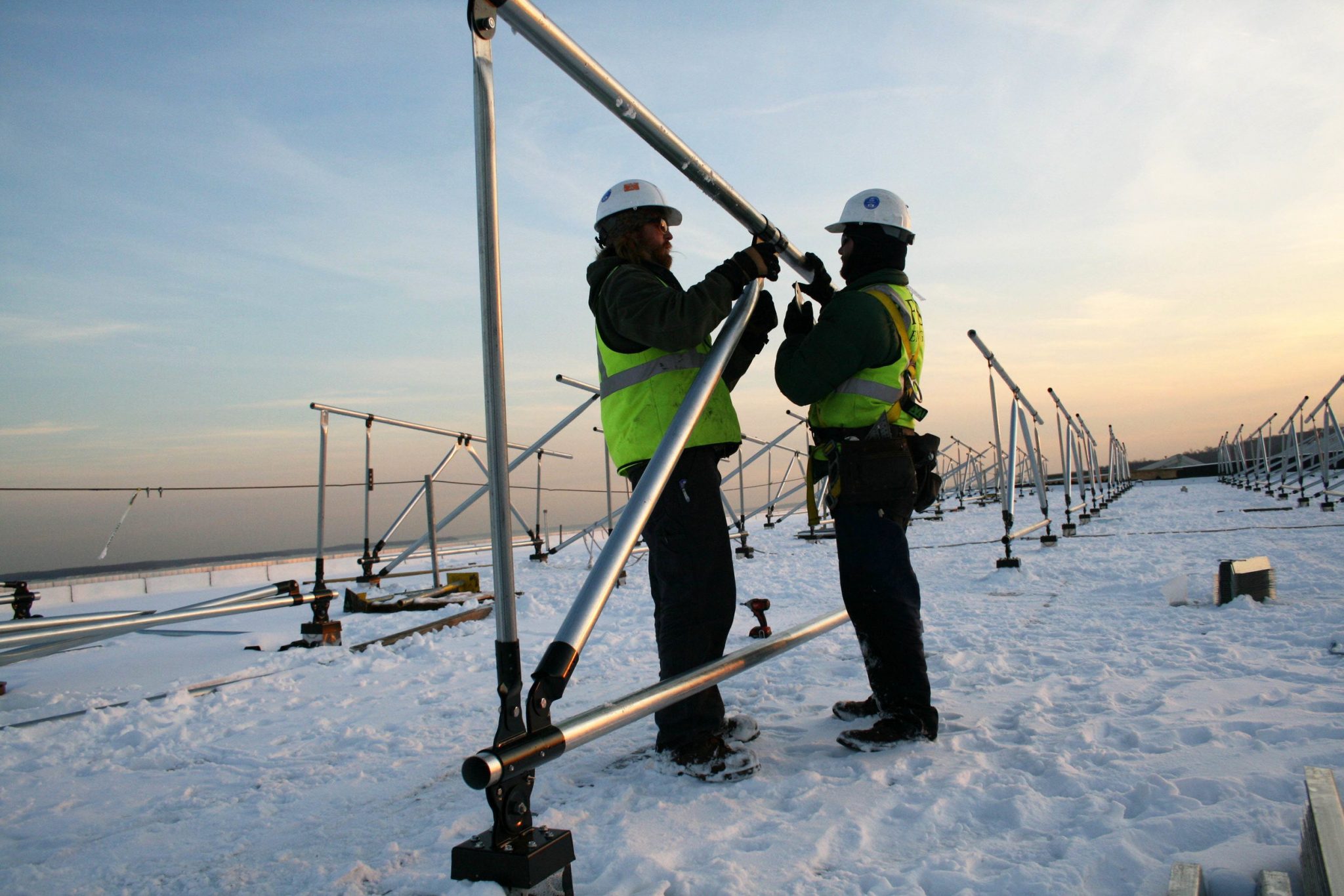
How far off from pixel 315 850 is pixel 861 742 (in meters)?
1.42

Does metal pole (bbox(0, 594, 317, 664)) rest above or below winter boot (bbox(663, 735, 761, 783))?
above

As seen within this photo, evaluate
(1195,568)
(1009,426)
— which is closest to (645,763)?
(1195,568)

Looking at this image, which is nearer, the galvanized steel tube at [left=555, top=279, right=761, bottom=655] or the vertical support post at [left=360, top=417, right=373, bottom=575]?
the galvanized steel tube at [left=555, top=279, right=761, bottom=655]

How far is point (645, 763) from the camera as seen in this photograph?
7.09ft

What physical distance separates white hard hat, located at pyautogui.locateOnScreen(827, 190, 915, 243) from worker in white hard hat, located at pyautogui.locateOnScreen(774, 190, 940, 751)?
2cm

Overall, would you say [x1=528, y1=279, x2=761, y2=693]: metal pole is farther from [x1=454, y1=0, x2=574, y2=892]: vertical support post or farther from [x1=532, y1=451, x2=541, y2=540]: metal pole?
[x1=532, y1=451, x2=541, y2=540]: metal pole

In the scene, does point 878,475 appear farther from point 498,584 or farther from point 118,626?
point 118,626

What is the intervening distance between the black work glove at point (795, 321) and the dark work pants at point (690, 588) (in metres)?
0.78

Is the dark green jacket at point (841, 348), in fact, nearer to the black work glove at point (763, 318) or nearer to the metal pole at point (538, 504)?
the black work glove at point (763, 318)

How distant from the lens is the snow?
4.94ft

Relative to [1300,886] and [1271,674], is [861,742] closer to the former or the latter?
[1300,886]

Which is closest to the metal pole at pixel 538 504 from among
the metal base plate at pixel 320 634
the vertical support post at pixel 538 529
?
the vertical support post at pixel 538 529

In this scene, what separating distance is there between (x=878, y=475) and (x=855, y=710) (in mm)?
803

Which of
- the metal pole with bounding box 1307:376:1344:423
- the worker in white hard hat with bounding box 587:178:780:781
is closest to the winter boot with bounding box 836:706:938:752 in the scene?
the worker in white hard hat with bounding box 587:178:780:781
